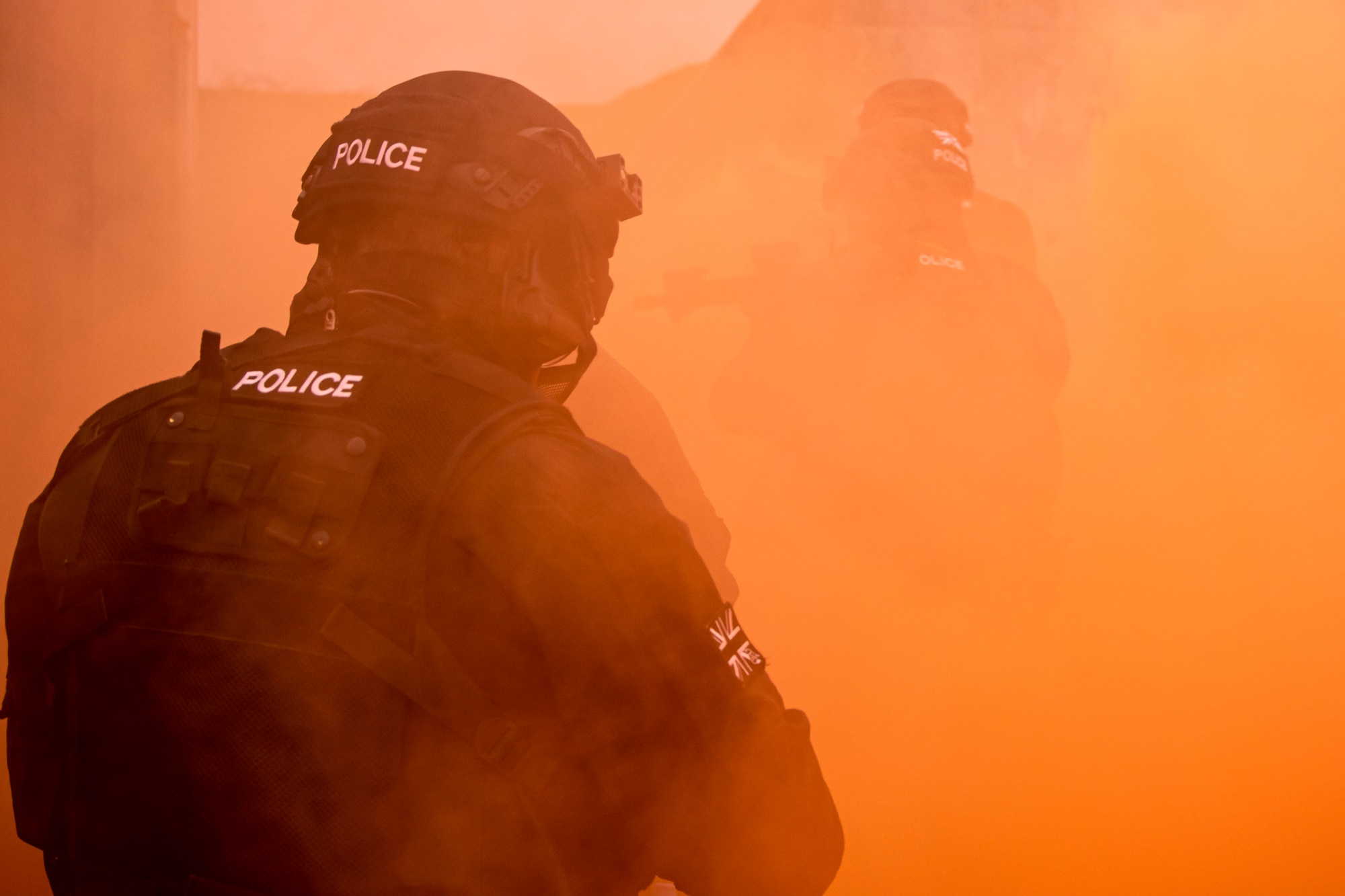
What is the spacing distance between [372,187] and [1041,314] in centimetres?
284

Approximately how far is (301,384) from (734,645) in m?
0.56

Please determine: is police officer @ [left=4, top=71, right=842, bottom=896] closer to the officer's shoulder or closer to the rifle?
the officer's shoulder

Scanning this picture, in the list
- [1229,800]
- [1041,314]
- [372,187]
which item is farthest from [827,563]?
[372,187]

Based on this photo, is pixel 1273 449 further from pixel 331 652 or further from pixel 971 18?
pixel 331 652

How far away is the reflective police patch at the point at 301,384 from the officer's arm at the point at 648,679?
0.59 feet

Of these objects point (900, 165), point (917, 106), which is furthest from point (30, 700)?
point (917, 106)

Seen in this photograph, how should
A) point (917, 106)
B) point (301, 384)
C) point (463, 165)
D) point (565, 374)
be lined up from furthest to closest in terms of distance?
point (917, 106) → point (565, 374) → point (463, 165) → point (301, 384)

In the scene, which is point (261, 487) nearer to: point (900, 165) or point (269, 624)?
point (269, 624)

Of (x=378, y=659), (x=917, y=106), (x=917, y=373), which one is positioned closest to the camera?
(x=378, y=659)

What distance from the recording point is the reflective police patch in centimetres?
98

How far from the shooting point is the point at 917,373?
3348 mm

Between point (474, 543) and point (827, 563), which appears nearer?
point (474, 543)

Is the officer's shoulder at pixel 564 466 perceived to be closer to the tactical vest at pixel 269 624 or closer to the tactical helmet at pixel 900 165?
the tactical vest at pixel 269 624

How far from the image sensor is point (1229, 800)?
141 inches
